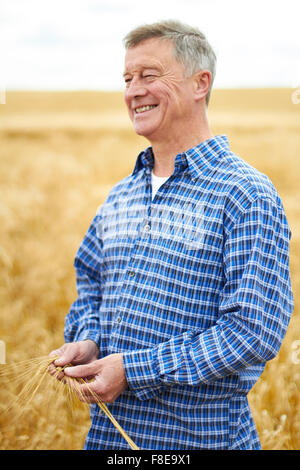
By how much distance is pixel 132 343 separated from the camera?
6.96 feet

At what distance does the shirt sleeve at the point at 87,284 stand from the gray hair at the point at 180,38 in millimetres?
718

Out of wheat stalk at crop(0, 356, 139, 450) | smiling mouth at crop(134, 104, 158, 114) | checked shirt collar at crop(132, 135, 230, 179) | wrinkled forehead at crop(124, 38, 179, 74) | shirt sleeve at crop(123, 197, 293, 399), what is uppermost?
wrinkled forehead at crop(124, 38, 179, 74)

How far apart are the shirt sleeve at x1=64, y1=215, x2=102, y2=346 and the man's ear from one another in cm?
65

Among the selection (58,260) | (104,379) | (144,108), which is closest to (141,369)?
(104,379)

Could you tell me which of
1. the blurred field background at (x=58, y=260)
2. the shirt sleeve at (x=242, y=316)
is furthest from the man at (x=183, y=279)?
the blurred field background at (x=58, y=260)

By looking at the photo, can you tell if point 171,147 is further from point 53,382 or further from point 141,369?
point 53,382

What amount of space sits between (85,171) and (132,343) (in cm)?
701

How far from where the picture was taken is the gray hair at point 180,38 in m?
2.15

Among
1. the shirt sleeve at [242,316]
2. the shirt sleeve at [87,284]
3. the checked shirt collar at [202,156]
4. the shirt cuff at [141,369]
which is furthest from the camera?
the shirt sleeve at [87,284]

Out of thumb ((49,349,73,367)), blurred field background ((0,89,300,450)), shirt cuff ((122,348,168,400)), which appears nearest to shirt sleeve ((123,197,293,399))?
shirt cuff ((122,348,168,400))

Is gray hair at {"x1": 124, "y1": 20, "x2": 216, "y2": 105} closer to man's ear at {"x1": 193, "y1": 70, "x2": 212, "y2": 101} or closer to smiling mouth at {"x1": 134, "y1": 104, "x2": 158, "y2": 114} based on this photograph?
man's ear at {"x1": 193, "y1": 70, "x2": 212, "y2": 101}

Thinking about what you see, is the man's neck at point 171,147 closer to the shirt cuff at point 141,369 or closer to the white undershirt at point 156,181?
the white undershirt at point 156,181

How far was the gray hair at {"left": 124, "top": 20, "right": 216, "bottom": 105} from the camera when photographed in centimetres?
215

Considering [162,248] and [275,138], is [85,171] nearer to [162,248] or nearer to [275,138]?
[275,138]
